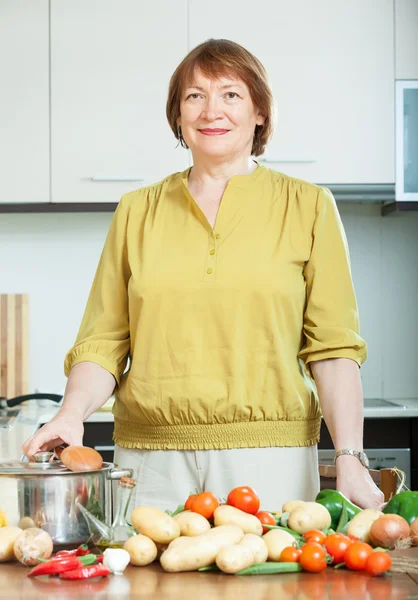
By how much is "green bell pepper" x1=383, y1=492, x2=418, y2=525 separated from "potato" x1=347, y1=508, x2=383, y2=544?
0.11 feet

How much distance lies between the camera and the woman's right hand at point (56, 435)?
124 centimetres

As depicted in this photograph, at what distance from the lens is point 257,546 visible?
990mm

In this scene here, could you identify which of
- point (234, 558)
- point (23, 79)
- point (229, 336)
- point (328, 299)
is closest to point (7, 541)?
point (234, 558)

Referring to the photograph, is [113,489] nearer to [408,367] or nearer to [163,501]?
[163,501]

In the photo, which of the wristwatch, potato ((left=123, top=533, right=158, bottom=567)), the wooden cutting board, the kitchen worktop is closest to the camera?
potato ((left=123, top=533, right=158, bottom=567))

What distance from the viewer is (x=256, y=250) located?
1550 millimetres

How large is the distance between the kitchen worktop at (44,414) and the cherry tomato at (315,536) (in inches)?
50.1

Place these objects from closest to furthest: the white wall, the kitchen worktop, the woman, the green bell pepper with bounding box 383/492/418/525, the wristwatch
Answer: the green bell pepper with bounding box 383/492/418/525, the wristwatch, the woman, the kitchen worktop, the white wall

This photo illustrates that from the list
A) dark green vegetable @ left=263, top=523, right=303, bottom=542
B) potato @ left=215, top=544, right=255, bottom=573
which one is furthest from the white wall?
potato @ left=215, top=544, right=255, bottom=573

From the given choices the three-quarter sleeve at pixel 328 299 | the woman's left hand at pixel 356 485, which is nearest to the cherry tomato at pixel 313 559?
the woman's left hand at pixel 356 485

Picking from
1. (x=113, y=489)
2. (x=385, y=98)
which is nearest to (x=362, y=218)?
(x=385, y=98)

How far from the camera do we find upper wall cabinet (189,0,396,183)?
3.12 m

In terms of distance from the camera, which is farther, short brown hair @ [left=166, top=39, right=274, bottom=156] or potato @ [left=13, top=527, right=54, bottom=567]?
short brown hair @ [left=166, top=39, right=274, bottom=156]

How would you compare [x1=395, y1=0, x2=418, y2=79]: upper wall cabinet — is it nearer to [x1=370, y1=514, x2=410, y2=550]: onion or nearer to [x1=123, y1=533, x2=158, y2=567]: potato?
[x1=370, y1=514, x2=410, y2=550]: onion
